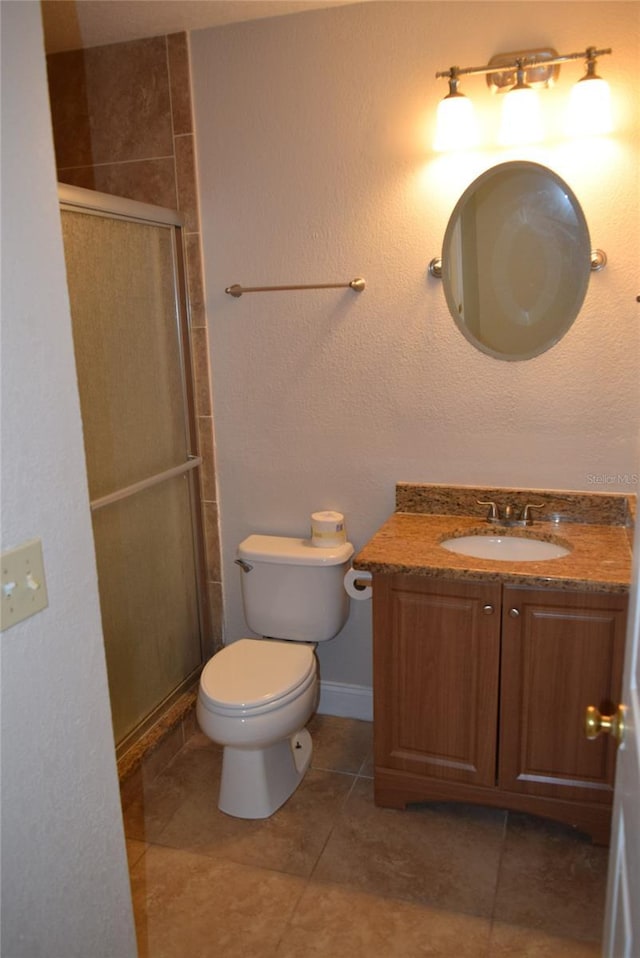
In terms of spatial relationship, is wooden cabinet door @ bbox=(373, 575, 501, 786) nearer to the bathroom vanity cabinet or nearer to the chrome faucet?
the bathroom vanity cabinet

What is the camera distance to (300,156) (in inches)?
97.8

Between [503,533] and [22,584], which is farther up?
[22,584]

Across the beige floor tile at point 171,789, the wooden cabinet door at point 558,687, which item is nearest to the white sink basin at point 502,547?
the wooden cabinet door at point 558,687

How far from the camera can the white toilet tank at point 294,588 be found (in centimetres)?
257

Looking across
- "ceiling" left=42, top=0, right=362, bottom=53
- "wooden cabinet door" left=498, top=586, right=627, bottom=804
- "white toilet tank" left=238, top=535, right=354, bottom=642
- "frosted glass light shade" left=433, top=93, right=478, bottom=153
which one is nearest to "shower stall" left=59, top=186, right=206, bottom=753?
"white toilet tank" left=238, top=535, right=354, bottom=642

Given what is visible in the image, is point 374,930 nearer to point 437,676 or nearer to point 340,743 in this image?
point 437,676

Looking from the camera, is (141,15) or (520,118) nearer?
(520,118)

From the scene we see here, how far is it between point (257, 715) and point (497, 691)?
694 millimetres

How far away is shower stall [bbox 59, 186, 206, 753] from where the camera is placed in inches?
88.5

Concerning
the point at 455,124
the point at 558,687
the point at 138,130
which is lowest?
the point at 558,687

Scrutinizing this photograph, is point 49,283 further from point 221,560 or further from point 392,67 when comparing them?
point 221,560

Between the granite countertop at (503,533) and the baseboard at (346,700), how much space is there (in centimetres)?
73

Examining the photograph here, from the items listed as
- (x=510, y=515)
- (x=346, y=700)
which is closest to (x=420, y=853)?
(x=346, y=700)

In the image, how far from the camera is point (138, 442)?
2.50 m
